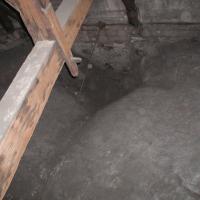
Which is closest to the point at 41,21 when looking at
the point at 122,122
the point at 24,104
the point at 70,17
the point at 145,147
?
the point at 70,17

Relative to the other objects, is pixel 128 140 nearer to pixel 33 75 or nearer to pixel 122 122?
pixel 122 122

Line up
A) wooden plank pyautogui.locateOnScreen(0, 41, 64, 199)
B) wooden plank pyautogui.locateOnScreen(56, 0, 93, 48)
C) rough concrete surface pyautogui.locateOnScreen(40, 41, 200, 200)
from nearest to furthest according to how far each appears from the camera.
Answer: wooden plank pyautogui.locateOnScreen(0, 41, 64, 199) < rough concrete surface pyautogui.locateOnScreen(40, 41, 200, 200) < wooden plank pyautogui.locateOnScreen(56, 0, 93, 48)

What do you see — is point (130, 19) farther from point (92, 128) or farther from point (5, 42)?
point (5, 42)

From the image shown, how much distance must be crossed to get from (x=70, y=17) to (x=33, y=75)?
91 centimetres

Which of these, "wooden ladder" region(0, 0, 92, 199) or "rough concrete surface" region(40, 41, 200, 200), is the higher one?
"wooden ladder" region(0, 0, 92, 199)

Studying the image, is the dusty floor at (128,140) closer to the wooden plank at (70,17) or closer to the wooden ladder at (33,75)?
the wooden ladder at (33,75)

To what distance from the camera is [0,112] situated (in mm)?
2021

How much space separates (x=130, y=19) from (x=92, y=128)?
1.53 meters

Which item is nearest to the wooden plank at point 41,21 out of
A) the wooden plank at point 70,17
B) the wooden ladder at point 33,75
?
the wooden ladder at point 33,75

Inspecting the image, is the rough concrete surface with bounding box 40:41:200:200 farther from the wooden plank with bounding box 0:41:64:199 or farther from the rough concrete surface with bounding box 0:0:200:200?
the wooden plank with bounding box 0:41:64:199

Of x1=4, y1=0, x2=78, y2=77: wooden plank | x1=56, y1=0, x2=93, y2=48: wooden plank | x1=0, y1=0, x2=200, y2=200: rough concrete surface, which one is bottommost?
x1=0, y1=0, x2=200, y2=200: rough concrete surface

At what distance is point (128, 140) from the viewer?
2836 mm

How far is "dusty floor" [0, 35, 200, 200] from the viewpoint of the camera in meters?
2.42

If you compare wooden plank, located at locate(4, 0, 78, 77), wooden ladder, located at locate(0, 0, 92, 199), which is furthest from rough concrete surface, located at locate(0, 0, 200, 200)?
wooden plank, located at locate(4, 0, 78, 77)
